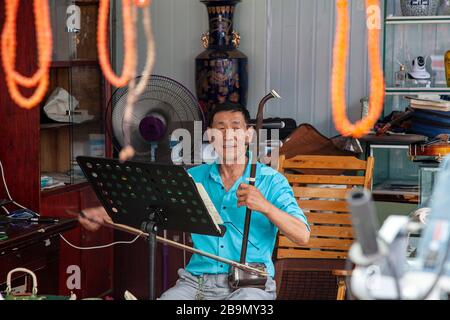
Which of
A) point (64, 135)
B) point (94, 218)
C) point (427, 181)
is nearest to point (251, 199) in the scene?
point (94, 218)

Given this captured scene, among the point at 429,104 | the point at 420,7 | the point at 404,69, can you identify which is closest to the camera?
the point at 429,104

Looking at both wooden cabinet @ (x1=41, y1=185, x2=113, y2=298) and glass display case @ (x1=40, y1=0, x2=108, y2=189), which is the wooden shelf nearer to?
glass display case @ (x1=40, y1=0, x2=108, y2=189)

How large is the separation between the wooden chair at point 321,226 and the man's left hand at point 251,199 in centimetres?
94

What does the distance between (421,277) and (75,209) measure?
3180 mm

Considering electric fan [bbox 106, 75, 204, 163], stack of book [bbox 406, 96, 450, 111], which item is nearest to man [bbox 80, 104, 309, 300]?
electric fan [bbox 106, 75, 204, 163]

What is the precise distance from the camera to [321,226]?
3.98m

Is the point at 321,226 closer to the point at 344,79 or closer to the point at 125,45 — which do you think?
the point at 344,79

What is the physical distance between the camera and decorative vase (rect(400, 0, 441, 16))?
514 centimetres

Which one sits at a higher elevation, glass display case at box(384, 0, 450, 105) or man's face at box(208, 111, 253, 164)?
glass display case at box(384, 0, 450, 105)

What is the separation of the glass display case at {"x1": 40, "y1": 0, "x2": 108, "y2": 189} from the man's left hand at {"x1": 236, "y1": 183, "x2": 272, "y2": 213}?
1589 mm

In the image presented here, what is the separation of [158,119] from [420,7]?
184 centimetres

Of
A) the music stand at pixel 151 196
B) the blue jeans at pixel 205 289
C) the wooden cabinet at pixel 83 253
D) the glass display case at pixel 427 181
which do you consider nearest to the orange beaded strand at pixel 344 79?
the glass display case at pixel 427 181
